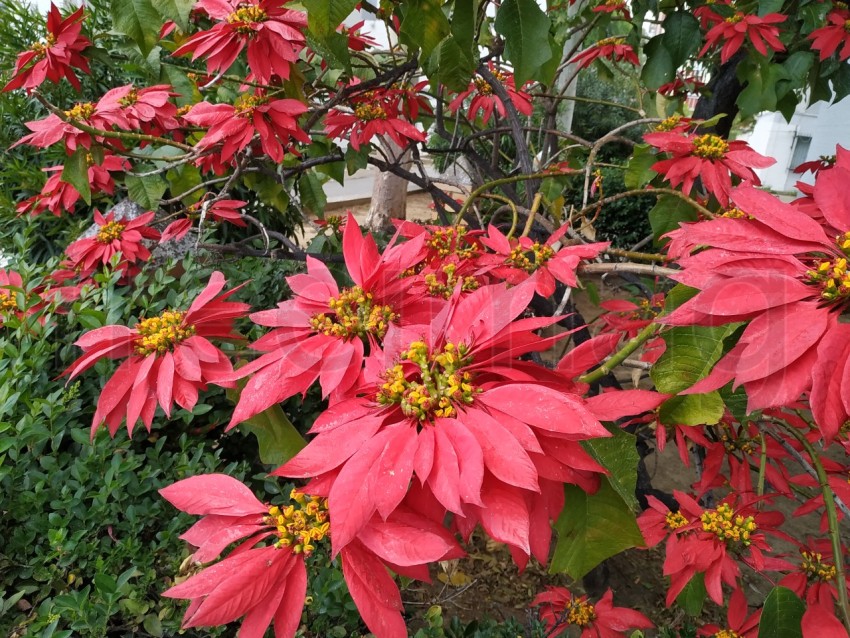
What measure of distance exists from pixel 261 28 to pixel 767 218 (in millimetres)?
781

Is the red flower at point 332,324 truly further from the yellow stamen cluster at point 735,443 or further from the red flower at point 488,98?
the red flower at point 488,98

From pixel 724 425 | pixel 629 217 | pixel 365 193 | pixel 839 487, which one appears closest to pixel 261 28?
pixel 724 425

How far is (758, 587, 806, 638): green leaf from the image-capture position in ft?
1.51

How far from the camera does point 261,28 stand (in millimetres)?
846

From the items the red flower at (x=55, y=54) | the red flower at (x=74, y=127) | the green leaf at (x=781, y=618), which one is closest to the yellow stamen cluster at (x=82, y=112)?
the red flower at (x=74, y=127)

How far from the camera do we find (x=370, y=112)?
4.10ft

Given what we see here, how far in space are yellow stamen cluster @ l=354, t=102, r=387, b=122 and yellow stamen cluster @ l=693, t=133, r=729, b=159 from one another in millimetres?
671

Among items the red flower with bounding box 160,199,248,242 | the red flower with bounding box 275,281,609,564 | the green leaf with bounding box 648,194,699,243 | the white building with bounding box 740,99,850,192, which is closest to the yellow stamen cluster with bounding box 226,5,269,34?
the red flower with bounding box 160,199,248,242

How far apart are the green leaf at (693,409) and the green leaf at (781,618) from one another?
164mm

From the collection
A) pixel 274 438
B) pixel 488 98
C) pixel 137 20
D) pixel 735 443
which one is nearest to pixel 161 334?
pixel 274 438

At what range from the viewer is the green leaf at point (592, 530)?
458 millimetres

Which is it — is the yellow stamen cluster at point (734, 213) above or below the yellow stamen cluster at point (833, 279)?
below

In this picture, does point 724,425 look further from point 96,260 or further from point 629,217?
point 629,217

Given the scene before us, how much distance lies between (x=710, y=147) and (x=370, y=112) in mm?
721
